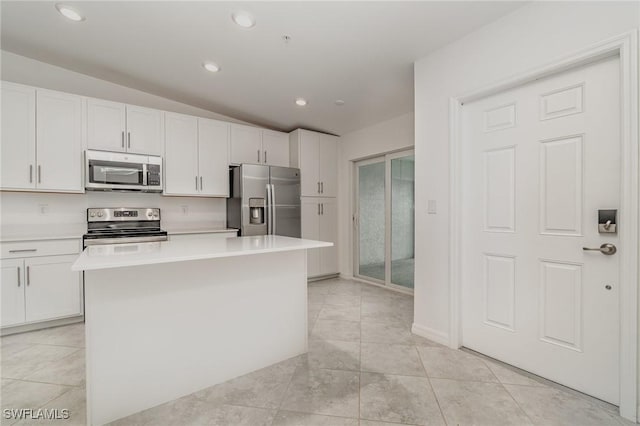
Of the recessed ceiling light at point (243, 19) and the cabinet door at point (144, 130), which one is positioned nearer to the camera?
the recessed ceiling light at point (243, 19)

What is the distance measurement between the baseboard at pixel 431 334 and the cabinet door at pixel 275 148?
312 cm

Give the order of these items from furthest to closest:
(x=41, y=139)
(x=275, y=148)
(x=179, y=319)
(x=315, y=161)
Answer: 1. (x=315, y=161)
2. (x=275, y=148)
3. (x=41, y=139)
4. (x=179, y=319)

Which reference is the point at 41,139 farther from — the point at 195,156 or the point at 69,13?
the point at 195,156

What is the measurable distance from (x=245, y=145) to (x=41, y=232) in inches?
102

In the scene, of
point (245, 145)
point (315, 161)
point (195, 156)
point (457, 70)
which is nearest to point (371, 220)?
point (315, 161)

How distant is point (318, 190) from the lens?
450 cm

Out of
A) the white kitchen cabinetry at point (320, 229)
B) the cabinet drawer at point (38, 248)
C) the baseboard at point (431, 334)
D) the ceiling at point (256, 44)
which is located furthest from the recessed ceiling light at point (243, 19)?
the baseboard at point (431, 334)

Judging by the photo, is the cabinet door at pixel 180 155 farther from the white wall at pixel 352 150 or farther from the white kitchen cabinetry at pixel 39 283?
the white wall at pixel 352 150

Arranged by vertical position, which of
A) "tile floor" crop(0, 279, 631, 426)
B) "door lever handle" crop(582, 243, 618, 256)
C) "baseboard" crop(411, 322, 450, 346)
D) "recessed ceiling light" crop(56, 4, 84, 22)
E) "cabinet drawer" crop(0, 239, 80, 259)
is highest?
"recessed ceiling light" crop(56, 4, 84, 22)

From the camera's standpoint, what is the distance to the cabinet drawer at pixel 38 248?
8.07 feet

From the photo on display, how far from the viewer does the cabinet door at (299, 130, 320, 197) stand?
4.32 meters

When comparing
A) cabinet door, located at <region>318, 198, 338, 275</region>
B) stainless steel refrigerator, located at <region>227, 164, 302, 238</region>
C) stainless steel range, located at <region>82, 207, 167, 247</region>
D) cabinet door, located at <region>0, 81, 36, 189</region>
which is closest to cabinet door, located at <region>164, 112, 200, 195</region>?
stainless steel range, located at <region>82, 207, 167, 247</region>

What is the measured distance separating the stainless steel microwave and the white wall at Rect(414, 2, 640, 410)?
3.11 m

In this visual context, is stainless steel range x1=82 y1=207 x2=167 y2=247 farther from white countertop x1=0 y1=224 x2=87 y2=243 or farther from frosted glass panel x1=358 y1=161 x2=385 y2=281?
frosted glass panel x1=358 y1=161 x2=385 y2=281
